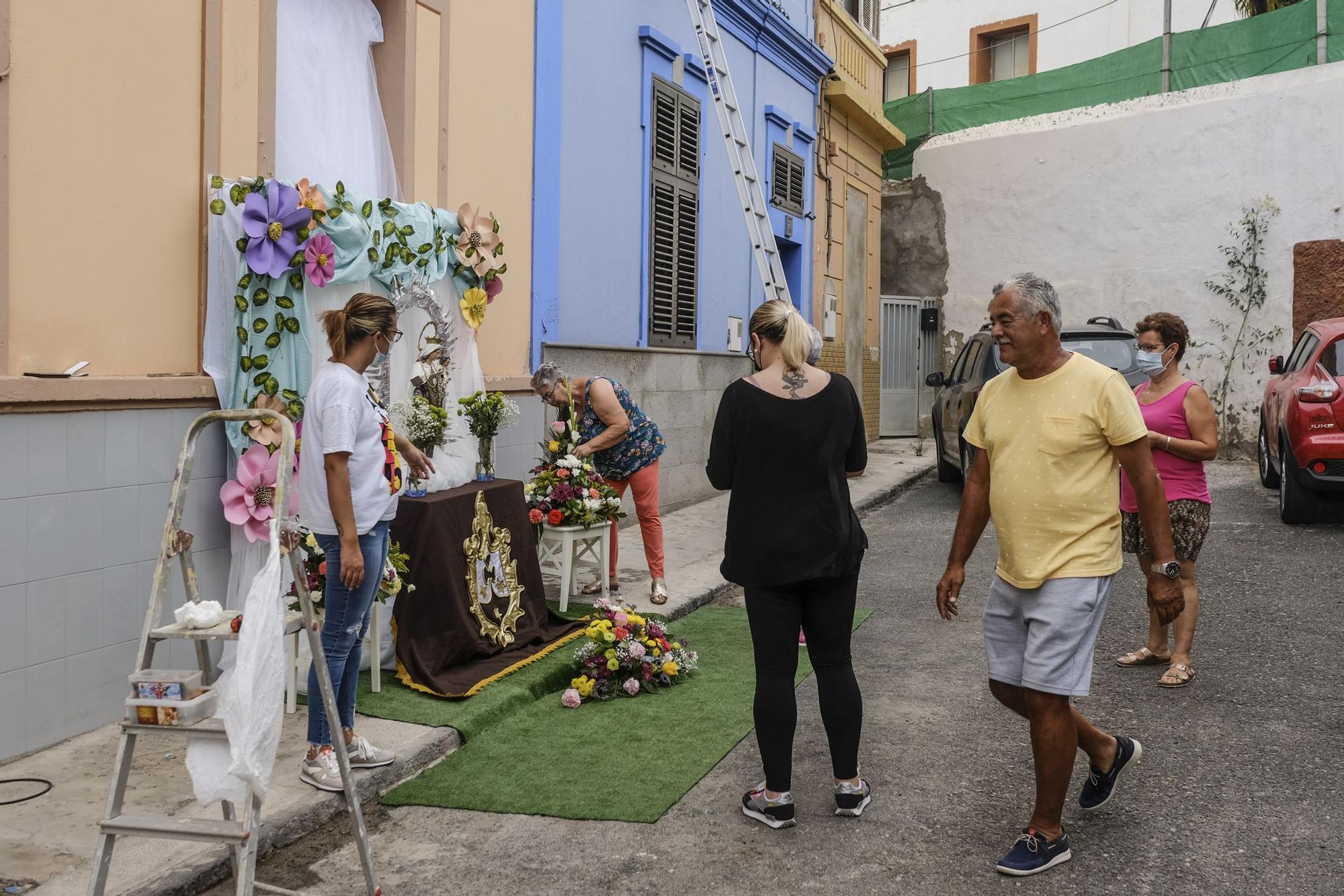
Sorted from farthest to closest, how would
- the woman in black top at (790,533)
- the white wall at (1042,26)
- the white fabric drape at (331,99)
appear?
the white wall at (1042,26)
the white fabric drape at (331,99)
the woman in black top at (790,533)

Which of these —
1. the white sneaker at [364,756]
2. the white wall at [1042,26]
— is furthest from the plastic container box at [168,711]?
the white wall at [1042,26]

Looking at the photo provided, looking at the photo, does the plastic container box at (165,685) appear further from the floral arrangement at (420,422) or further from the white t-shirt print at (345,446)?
the floral arrangement at (420,422)

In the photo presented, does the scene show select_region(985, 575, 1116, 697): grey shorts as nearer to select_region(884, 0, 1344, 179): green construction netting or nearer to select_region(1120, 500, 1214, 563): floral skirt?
select_region(1120, 500, 1214, 563): floral skirt

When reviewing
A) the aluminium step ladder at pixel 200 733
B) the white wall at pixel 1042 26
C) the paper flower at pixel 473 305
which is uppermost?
the white wall at pixel 1042 26

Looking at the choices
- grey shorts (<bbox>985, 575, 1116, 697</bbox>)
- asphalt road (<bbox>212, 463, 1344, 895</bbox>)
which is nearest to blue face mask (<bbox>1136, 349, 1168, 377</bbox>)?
asphalt road (<bbox>212, 463, 1344, 895</bbox>)

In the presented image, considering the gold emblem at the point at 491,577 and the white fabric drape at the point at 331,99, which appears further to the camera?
the white fabric drape at the point at 331,99

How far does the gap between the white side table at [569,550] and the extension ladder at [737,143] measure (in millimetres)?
4593

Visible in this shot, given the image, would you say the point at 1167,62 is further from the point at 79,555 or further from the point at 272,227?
the point at 79,555

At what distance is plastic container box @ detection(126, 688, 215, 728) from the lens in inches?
Result: 123

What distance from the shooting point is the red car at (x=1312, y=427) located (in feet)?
32.0

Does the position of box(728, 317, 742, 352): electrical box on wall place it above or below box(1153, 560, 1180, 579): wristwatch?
above

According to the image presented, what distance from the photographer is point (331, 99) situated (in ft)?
22.2

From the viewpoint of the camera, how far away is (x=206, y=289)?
5621 mm

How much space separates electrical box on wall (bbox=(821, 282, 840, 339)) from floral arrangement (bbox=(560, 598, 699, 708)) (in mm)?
10519
